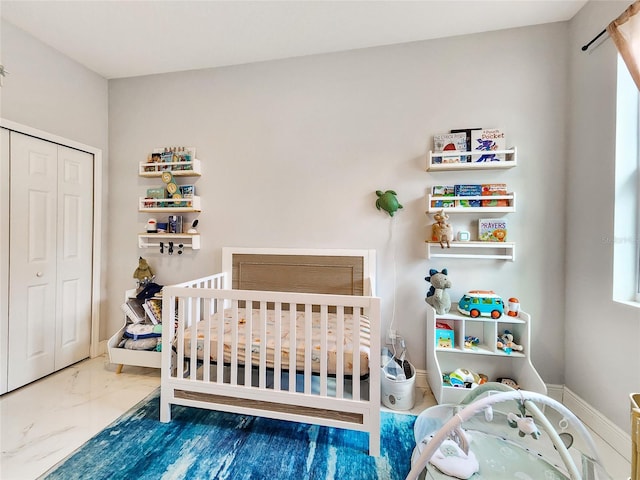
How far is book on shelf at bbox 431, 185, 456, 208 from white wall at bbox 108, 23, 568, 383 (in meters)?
0.07

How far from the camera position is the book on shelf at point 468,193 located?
199 cm

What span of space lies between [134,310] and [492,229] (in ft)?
9.79

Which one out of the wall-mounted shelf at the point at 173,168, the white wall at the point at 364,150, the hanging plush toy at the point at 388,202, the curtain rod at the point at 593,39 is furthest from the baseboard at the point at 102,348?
the curtain rod at the point at 593,39

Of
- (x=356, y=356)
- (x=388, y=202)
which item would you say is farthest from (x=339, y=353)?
(x=388, y=202)

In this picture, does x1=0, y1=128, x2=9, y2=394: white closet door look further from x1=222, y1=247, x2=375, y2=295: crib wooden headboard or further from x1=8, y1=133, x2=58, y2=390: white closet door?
x1=222, y1=247, x2=375, y2=295: crib wooden headboard

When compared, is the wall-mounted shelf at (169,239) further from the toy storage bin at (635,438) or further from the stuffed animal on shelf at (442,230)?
the toy storage bin at (635,438)

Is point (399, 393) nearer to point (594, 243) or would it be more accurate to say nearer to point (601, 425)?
point (601, 425)

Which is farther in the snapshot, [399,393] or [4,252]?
[4,252]

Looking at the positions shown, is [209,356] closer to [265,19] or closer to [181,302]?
[181,302]

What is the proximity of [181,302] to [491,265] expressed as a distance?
7.01 ft

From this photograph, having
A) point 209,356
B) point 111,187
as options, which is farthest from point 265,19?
point 209,356

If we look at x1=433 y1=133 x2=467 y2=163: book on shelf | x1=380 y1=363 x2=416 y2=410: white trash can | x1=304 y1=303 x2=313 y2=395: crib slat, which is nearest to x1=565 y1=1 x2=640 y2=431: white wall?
x1=433 y1=133 x2=467 y2=163: book on shelf

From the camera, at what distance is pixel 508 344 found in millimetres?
1846

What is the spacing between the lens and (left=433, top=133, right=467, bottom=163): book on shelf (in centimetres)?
200
